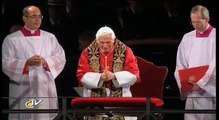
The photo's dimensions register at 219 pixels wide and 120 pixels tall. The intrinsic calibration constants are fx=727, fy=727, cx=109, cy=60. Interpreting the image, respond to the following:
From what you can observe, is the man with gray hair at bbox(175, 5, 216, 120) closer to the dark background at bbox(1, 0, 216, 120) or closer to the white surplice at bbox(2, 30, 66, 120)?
the dark background at bbox(1, 0, 216, 120)

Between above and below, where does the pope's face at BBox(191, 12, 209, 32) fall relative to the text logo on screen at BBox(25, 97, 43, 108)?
above

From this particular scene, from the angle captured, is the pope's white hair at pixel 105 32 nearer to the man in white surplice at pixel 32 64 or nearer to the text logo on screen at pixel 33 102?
the man in white surplice at pixel 32 64

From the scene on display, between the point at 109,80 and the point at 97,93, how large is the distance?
22 cm

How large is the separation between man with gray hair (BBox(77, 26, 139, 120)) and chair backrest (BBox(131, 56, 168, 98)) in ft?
0.28

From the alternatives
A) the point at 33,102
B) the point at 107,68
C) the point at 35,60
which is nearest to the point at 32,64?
the point at 35,60

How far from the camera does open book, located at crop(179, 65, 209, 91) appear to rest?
29.3 ft

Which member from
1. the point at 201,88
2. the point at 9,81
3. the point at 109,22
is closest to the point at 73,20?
the point at 109,22

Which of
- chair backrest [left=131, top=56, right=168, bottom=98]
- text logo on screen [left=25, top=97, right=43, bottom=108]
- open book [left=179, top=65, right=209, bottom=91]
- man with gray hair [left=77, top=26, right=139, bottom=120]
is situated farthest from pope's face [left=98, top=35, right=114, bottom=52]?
text logo on screen [left=25, top=97, right=43, bottom=108]

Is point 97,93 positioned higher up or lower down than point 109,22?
lower down

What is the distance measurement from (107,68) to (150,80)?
1.81ft

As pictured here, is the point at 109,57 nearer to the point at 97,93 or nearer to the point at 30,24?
the point at 97,93

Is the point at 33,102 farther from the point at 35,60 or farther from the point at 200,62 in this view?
the point at 200,62

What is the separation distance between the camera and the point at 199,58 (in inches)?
352

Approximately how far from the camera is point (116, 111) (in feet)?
26.9
